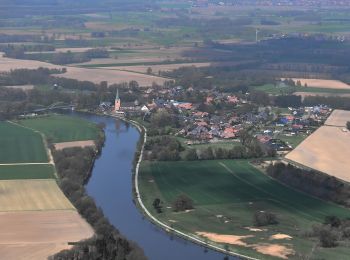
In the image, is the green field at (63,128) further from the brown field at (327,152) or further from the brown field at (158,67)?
the brown field at (158,67)

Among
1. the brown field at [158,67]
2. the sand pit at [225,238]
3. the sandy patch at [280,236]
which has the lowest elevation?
the brown field at [158,67]

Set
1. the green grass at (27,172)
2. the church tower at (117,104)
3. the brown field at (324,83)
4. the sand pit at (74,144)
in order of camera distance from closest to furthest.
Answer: the green grass at (27,172) < the sand pit at (74,144) < the church tower at (117,104) < the brown field at (324,83)

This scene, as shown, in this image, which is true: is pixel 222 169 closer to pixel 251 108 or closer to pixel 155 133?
pixel 155 133

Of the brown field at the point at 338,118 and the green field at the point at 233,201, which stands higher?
the green field at the point at 233,201

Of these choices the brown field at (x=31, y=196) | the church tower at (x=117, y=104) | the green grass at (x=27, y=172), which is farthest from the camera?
the church tower at (x=117, y=104)

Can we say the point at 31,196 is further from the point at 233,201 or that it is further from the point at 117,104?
the point at 117,104

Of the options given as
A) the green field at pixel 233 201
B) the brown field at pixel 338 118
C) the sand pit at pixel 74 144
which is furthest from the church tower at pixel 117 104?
the green field at pixel 233 201
